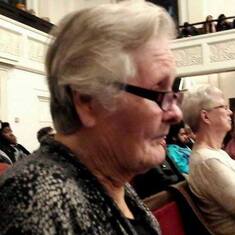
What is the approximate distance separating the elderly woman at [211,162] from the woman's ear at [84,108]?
4.03 ft

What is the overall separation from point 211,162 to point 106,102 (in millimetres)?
1264

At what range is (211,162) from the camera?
2248mm

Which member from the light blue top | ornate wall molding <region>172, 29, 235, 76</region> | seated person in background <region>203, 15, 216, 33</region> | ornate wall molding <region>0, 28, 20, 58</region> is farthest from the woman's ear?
seated person in background <region>203, 15, 216, 33</region>

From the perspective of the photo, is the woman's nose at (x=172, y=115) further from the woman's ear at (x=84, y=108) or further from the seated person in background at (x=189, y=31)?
the seated person in background at (x=189, y=31)

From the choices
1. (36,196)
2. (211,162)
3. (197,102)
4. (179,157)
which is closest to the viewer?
(36,196)

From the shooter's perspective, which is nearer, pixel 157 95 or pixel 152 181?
pixel 157 95

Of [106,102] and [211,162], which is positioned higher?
[106,102]

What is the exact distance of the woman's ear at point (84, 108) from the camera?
3.71 ft

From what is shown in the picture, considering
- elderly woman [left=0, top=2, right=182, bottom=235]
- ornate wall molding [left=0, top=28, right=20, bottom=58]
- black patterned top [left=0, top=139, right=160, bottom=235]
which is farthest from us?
ornate wall molding [left=0, top=28, right=20, bottom=58]

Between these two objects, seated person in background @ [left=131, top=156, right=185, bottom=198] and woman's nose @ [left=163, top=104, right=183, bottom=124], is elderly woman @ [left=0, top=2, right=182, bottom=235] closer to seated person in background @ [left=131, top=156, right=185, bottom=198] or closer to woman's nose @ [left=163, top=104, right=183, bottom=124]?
woman's nose @ [left=163, top=104, right=183, bottom=124]

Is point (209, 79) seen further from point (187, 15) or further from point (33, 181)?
point (33, 181)

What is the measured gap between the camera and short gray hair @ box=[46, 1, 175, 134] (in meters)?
1.11

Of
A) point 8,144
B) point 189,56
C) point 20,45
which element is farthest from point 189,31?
point 8,144

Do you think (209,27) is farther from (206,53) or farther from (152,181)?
(152,181)
